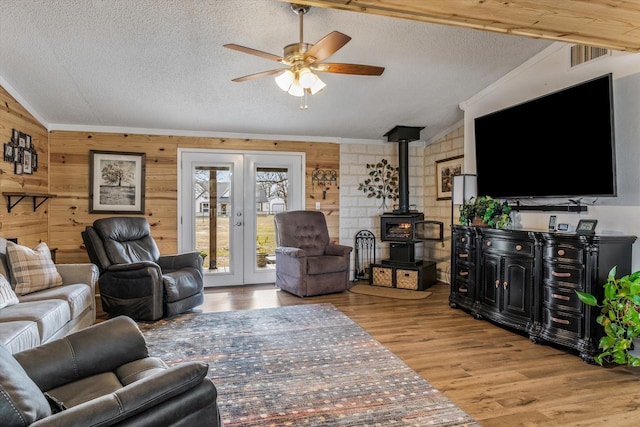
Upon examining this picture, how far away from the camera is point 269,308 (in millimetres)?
4406

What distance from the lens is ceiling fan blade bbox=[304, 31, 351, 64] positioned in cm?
250

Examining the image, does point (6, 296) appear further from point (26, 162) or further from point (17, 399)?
point (26, 162)

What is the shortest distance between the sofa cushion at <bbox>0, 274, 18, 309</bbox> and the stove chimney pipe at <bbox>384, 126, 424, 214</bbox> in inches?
179

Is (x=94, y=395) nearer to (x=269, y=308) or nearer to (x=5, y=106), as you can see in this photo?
(x=269, y=308)

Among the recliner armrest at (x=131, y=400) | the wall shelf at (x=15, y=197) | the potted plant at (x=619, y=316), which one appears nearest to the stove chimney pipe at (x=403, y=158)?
the potted plant at (x=619, y=316)

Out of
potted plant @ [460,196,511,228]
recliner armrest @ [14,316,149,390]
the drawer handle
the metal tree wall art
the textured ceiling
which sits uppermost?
the textured ceiling

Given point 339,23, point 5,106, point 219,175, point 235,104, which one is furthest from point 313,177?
point 5,106

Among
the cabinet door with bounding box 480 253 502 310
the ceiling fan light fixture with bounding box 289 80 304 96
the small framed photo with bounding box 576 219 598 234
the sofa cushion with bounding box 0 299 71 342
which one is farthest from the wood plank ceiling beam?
the sofa cushion with bounding box 0 299 71 342

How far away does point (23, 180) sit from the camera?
4.31 meters

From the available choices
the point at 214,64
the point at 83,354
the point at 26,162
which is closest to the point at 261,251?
the point at 214,64

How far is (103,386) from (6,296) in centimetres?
166

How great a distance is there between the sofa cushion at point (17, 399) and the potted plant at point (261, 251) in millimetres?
4659

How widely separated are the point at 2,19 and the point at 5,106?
120 cm

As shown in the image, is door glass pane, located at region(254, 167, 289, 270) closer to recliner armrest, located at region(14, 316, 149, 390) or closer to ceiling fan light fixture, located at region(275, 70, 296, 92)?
ceiling fan light fixture, located at region(275, 70, 296, 92)
